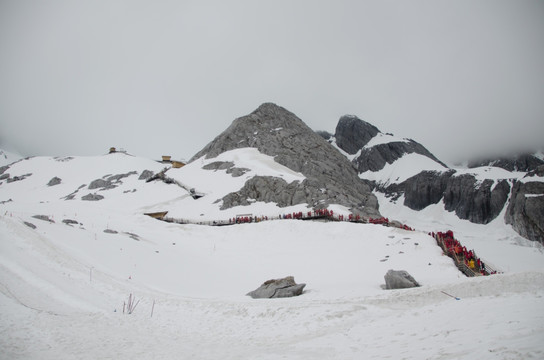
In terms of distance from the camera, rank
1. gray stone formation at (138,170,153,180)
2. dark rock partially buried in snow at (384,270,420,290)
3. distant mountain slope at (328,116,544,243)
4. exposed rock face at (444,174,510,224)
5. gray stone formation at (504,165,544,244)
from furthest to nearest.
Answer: exposed rock face at (444,174,510,224) → gray stone formation at (138,170,153,180) → distant mountain slope at (328,116,544,243) → gray stone formation at (504,165,544,244) → dark rock partially buried in snow at (384,270,420,290)

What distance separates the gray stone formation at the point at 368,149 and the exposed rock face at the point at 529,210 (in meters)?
76.1

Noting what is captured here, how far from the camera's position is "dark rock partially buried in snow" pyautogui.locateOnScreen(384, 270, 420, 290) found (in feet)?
52.6

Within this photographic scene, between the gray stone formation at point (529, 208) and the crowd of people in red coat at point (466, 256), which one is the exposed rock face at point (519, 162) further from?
the crowd of people in red coat at point (466, 256)

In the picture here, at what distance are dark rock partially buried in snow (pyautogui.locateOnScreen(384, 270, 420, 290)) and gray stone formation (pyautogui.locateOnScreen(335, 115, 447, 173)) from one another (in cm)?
15608

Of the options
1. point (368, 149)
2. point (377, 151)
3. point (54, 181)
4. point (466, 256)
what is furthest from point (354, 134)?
point (466, 256)

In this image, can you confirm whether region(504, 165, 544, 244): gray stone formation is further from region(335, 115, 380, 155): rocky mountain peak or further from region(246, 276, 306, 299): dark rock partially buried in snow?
region(335, 115, 380, 155): rocky mountain peak

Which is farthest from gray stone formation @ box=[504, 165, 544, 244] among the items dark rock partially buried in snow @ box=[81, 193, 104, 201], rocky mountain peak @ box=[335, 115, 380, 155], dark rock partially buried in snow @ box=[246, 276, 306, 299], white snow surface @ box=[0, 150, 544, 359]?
dark rock partially buried in snow @ box=[81, 193, 104, 201]

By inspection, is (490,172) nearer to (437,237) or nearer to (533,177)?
(533,177)

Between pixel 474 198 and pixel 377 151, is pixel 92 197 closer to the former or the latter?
pixel 474 198

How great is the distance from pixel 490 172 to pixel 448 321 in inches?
5476

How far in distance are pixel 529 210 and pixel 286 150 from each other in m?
65.5

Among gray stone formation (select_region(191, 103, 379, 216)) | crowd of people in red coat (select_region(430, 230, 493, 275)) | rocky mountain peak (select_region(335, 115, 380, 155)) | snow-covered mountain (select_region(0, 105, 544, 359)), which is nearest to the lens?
snow-covered mountain (select_region(0, 105, 544, 359))

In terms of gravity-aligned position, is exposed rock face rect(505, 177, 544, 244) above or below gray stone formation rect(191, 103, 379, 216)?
below

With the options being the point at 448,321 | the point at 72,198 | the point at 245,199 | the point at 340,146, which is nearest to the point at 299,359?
the point at 448,321
